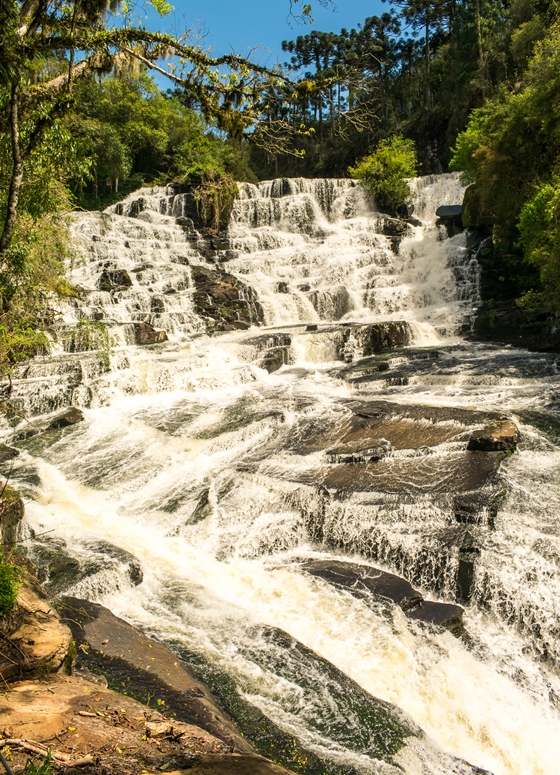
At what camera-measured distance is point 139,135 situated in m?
34.9

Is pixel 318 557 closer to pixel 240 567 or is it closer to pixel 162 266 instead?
pixel 240 567

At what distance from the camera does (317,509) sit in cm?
809

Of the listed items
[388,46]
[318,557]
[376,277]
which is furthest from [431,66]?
[318,557]

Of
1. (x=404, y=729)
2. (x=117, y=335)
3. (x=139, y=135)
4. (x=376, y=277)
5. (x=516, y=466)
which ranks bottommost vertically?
(x=404, y=729)

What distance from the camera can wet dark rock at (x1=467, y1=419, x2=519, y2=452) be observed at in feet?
29.0

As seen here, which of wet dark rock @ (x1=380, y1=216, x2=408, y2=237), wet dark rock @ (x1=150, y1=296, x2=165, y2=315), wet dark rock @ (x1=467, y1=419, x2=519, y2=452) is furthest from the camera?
wet dark rock @ (x1=380, y1=216, x2=408, y2=237)

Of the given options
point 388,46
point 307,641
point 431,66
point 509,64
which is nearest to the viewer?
point 307,641

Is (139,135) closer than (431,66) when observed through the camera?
Yes

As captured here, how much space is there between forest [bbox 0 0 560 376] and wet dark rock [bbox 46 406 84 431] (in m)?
2.90

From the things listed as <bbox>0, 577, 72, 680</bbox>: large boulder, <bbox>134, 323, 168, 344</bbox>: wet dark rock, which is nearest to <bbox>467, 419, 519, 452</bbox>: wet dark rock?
<bbox>0, 577, 72, 680</bbox>: large boulder

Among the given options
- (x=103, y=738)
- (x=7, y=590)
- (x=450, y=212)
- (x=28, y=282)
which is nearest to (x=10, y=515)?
(x=7, y=590)

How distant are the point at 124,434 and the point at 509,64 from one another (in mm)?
32341

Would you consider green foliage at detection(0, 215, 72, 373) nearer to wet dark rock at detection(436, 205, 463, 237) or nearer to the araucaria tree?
the araucaria tree

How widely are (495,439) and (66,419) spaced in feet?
31.7
